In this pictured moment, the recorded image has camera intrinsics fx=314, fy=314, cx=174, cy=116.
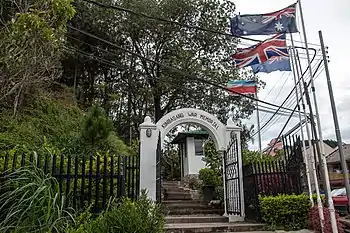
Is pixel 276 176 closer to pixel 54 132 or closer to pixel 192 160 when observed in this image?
pixel 54 132

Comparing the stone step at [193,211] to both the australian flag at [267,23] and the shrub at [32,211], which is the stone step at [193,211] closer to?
the australian flag at [267,23]

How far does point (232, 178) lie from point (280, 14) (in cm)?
416

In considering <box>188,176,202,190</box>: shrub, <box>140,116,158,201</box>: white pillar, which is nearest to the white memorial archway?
<box>140,116,158,201</box>: white pillar

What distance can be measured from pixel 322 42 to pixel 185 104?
1143 cm

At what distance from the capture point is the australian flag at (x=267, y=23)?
7.18m

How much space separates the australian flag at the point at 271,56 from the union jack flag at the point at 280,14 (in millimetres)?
516

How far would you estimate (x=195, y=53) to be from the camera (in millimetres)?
17297

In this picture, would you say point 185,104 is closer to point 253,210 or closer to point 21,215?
point 253,210

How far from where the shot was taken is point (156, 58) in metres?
18.1

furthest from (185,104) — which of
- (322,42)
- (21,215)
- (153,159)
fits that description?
(21,215)

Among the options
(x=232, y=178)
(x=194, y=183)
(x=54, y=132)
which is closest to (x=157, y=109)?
(x=194, y=183)

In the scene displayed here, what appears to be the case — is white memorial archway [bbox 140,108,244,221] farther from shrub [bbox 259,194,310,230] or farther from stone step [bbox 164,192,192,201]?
stone step [bbox 164,192,192,201]

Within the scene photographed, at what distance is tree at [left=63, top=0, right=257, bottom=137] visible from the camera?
646 inches

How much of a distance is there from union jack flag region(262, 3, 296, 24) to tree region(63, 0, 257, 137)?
8.50 meters
